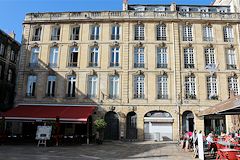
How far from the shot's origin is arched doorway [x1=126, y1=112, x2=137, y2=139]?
20094 millimetres

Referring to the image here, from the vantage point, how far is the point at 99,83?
2084 centimetres

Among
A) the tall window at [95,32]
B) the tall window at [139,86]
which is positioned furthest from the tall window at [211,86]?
the tall window at [95,32]

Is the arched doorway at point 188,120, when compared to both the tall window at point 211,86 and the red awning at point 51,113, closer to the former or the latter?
the tall window at point 211,86

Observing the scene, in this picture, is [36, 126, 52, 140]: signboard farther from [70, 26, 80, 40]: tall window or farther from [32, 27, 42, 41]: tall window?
[32, 27, 42, 41]: tall window

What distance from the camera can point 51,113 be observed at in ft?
60.1

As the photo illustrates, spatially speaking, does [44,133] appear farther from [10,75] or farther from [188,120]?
[10,75]

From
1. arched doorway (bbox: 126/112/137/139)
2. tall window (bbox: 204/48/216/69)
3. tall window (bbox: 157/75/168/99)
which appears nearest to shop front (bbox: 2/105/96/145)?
arched doorway (bbox: 126/112/137/139)

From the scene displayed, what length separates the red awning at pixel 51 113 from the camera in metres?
17.4

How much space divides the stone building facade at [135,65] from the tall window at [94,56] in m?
0.09

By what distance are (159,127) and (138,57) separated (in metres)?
6.31

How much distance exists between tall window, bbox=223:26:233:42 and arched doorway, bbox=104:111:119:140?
472 inches

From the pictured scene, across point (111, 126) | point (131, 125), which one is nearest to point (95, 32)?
point (111, 126)

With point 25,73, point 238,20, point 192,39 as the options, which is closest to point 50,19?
point 25,73

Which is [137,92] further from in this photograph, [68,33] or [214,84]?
[68,33]
